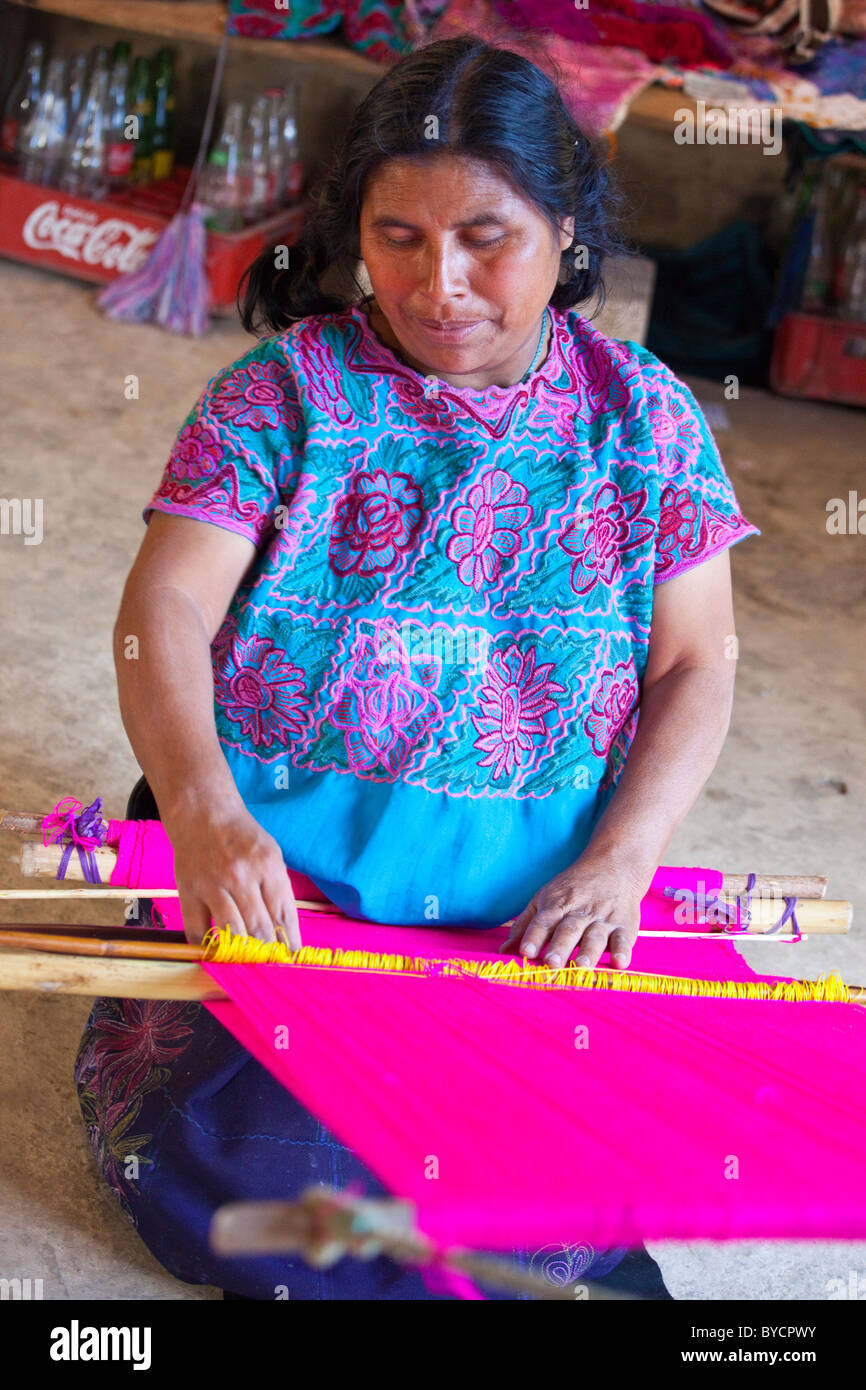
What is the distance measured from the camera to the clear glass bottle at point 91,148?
439cm

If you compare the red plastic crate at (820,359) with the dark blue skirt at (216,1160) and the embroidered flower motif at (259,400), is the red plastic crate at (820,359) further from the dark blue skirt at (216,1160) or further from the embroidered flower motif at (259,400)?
the dark blue skirt at (216,1160)

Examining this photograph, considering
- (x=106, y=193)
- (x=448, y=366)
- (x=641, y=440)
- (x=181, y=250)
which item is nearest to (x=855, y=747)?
(x=641, y=440)

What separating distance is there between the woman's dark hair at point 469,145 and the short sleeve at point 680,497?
18cm

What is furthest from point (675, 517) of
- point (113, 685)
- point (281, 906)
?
point (113, 685)

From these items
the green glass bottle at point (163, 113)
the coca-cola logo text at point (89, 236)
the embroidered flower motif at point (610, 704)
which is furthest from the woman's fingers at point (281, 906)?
the green glass bottle at point (163, 113)

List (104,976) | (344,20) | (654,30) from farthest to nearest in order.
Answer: (344,20) < (654,30) < (104,976)

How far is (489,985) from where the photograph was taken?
125 centimetres

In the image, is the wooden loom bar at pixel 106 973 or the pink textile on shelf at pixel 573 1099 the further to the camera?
the wooden loom bar at pixel 106 973

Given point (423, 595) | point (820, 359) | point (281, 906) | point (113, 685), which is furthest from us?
point (820, 359)

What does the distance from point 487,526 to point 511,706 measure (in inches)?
7.7

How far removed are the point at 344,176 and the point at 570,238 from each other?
0.81 feet

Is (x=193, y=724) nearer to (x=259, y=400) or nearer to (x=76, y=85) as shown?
(x=259, y=400)

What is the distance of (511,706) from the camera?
1493mm
